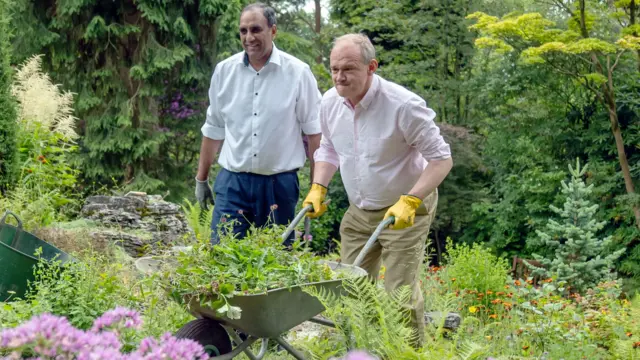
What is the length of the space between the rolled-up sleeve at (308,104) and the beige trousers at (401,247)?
64 centimetres

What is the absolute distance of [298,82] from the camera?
13.3 feet

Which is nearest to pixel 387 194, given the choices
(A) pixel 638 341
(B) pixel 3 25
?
(A) pixel 638 341

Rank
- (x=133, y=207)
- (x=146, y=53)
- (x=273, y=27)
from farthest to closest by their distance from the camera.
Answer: (x=146, y=53) → (x=133, y=207) → (x=273, y=27)

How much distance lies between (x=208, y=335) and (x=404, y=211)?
96cm

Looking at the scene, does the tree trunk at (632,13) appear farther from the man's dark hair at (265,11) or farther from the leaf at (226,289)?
the leaf at (226,289)

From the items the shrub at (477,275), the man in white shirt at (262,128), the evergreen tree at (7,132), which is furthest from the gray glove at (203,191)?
the evergreen tree at (7,132)

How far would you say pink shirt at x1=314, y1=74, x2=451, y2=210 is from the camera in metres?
3.28

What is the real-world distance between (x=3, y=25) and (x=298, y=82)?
4230mm

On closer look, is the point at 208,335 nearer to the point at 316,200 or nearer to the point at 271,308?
the point at 271,308

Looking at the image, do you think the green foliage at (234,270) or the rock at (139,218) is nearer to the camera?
the green foliage at (234,270)

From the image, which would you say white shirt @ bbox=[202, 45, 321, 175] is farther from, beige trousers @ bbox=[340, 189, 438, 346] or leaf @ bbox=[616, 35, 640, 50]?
leaf @ bbox=[616, 35, 640, 50]

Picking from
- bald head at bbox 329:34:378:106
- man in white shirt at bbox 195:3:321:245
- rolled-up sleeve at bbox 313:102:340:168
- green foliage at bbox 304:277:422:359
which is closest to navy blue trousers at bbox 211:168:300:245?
man in white shirt at bbox 195:3:321:245

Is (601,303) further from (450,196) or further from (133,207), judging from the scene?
(450,196)

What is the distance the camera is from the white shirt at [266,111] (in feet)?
13.1
